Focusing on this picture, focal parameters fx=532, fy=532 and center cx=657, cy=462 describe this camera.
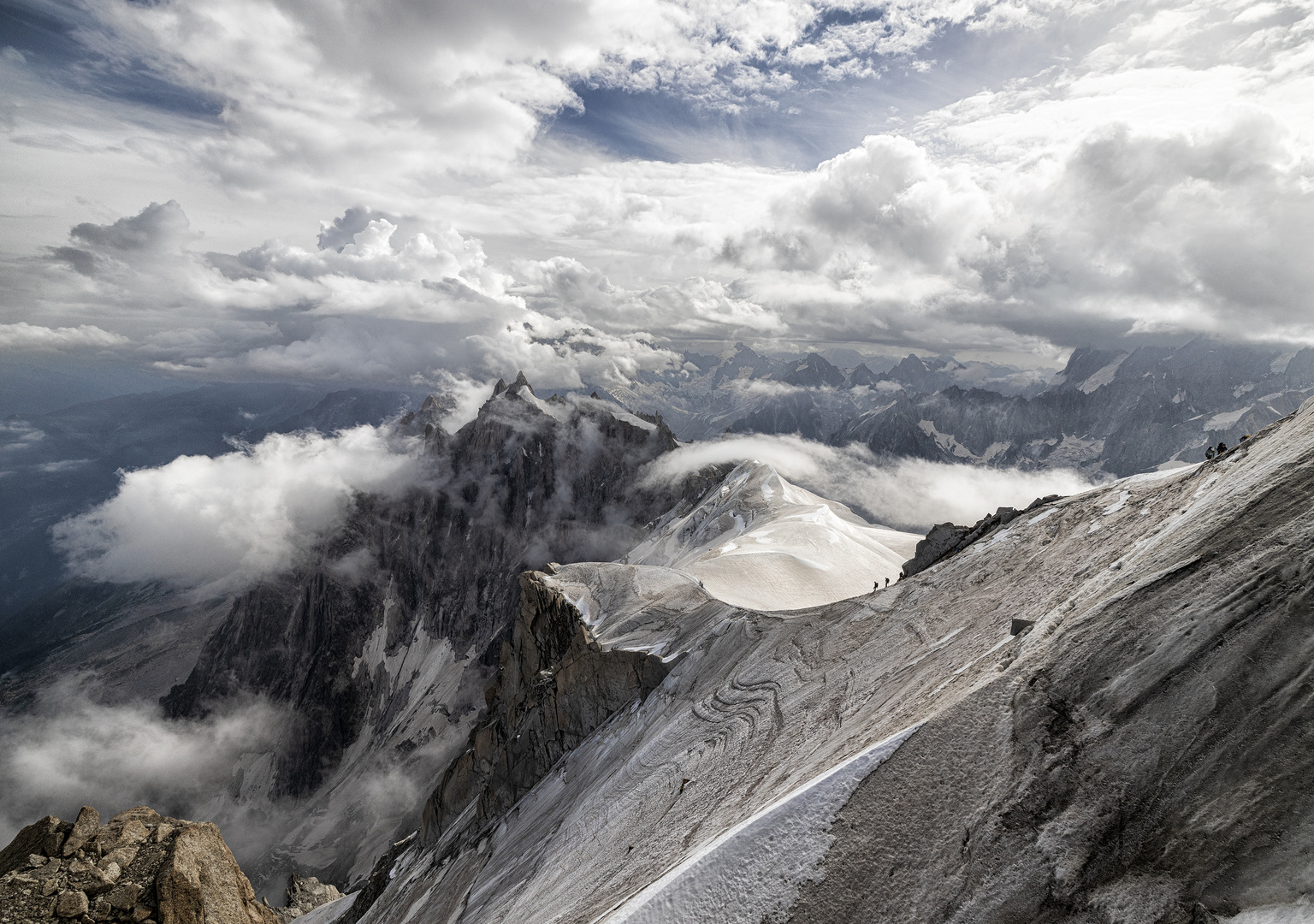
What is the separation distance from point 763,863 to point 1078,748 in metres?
9.44

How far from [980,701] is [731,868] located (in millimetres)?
9412

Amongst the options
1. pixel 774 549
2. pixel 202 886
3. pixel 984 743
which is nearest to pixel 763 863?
pixel 984 743

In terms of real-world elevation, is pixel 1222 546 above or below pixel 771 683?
above

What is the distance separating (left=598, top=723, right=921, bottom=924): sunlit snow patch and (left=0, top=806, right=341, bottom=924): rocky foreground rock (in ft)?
57.3

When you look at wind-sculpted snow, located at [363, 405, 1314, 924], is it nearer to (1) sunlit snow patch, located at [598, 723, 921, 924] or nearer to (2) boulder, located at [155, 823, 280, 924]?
(1) sunlit snow patch, located at [598, 723, 921, 924]

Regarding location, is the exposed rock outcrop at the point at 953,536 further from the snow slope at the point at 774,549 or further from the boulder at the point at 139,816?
the boulder at the point at 139,816

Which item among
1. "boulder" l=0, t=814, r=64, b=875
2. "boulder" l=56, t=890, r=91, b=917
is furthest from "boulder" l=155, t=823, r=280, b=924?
"boulder" l=0, t=814, r=64, b=875

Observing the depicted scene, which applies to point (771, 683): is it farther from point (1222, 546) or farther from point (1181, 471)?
point (1181, 471)

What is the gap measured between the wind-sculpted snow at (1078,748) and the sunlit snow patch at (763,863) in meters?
0.15

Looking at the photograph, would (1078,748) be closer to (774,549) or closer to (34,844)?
(34,844)

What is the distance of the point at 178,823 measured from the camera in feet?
80.3

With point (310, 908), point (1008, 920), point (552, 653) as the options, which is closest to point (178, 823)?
point (1008, 920)

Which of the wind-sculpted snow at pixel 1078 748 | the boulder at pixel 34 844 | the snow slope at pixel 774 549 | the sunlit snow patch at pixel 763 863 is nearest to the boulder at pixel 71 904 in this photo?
the boulder at pixel 34 844

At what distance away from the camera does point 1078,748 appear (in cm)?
1447
